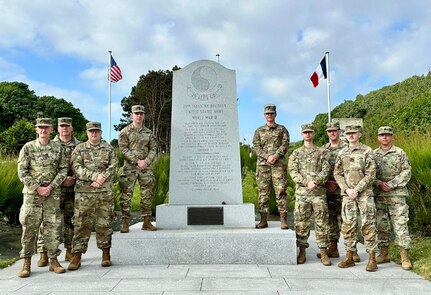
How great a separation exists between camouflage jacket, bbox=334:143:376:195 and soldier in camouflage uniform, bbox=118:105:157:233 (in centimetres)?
286

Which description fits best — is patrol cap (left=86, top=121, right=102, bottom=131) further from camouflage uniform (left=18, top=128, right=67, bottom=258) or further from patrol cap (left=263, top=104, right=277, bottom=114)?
patrol cap (left=263, top=104, right=277, bottom=114)

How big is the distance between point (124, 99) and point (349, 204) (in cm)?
3718

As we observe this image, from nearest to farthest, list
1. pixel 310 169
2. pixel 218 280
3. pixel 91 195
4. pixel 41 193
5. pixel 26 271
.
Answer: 1. pixel 218 280
2. pixel 26 271
3. pixel 41 193
4. pixel 91 195
5. pixel 310 169

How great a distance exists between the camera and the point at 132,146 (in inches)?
260

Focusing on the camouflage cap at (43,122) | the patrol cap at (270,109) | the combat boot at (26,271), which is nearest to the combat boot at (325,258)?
the patrol cap at (270,109)

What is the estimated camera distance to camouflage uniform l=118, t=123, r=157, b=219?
21.1 feet

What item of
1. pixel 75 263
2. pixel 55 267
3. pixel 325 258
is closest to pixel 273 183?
pixel 325 258

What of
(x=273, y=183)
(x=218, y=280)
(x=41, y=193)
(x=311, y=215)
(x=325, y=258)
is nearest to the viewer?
(x=218, y=280)

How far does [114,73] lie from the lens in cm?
1794

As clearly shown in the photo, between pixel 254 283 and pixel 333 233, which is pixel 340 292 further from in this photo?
pixel 333 233

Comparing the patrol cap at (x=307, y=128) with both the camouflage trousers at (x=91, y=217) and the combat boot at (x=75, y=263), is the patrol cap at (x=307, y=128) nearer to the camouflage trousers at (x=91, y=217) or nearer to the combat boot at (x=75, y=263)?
the camouflage trousers at (x=91, y=217)

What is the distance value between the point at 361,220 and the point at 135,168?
3435 mm

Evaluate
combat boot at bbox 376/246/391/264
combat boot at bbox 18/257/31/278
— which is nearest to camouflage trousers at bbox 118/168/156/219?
combat boot at bbox 18/257/31/278

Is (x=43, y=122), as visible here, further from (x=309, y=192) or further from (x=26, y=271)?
(x=309, y=192)
